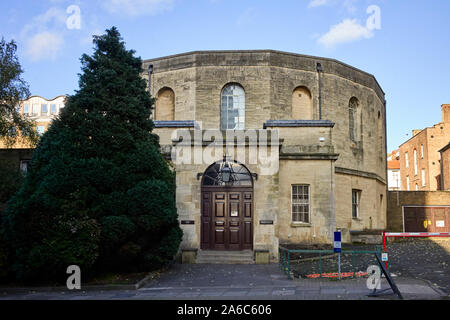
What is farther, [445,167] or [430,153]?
[430,153]

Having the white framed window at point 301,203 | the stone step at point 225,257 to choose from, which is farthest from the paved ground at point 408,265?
the white framed window at point 301,203

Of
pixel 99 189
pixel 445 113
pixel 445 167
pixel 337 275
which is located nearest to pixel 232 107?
pixel 99 189

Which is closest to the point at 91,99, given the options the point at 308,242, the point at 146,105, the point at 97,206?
the point at 146,105

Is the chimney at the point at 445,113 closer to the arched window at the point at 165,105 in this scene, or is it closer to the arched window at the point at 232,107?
the arched window at the point at 232,107

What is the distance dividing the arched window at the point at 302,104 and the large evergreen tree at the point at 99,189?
40.2 feet

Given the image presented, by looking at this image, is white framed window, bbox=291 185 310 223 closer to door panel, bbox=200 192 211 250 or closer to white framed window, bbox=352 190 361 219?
door panel, bbox=200 192 211 250

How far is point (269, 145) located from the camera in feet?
54.6

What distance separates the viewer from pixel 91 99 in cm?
1412

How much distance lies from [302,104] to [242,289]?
16.6m

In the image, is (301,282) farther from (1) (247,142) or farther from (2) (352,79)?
(2) (352,79)

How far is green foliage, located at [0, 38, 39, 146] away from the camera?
781 inches

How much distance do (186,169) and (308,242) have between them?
657 centimetres

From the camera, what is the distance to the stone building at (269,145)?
16.6 m

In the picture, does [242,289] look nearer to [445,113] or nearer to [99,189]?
[99,189]
